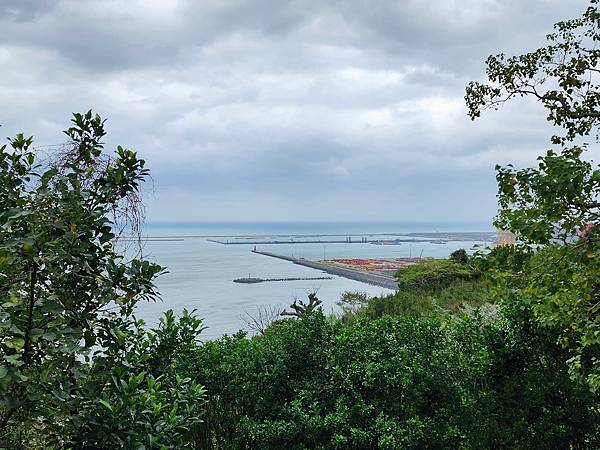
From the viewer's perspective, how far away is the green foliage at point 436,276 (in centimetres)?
1627

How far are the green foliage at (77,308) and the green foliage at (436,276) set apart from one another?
14.9 metres

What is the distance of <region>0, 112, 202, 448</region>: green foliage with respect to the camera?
55.5 inches

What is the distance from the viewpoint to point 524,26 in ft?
18.1

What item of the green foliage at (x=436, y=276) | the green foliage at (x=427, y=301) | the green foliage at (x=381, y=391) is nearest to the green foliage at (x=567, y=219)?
the green foliage at (x=381, y=391)

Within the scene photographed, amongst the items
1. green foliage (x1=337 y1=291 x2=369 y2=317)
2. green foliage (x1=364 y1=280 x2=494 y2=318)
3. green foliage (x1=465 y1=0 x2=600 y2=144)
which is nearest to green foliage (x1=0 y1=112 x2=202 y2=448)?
green foliage (x1=465 y1=0 x2=600 y2=144)

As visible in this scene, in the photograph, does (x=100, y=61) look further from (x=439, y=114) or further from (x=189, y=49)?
(x=439, y=114)

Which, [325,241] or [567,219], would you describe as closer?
[567,219]

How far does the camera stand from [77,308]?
5.49 ft

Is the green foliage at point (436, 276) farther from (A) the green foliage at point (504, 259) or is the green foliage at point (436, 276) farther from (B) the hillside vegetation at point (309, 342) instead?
(A) the green foliage at point (504, 259)

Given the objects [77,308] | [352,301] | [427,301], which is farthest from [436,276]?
[77,308]

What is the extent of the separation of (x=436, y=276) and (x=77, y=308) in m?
16.0

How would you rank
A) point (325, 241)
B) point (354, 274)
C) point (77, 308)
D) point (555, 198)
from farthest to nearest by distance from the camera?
point (325, 241) → point (354, 274) → point (555, 198) → point (77, 308)

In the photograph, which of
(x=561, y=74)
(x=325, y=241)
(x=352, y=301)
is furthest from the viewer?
(x=325, y=241)

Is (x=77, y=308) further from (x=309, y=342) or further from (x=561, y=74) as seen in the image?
(x=561, y=74)
